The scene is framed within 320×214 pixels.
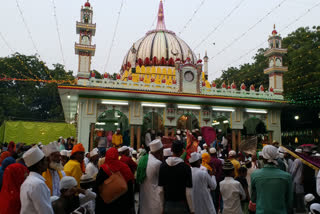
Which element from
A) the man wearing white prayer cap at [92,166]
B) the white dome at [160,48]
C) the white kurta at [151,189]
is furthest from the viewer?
the white dome at [160,48]

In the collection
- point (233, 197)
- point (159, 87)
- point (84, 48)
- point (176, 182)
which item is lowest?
point (233, 197)

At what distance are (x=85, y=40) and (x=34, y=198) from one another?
652 inches

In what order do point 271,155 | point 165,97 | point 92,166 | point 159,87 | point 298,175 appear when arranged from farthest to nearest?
1. point 159,87
2. point 165,97
3. point 298,175
4. point 92,166
5. point 271,155

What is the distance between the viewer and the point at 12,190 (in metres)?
3.73

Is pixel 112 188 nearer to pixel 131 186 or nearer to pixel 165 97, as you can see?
pixel 131 186

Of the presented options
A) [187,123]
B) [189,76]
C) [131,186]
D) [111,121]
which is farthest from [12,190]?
[187,123]

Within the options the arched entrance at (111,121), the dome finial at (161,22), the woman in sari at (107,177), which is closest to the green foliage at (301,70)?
the dome finial at (161,22)

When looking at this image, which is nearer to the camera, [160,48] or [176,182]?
[176,182]

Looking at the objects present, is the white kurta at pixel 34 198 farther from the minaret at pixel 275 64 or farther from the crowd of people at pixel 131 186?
the minaret at pixel 275 64

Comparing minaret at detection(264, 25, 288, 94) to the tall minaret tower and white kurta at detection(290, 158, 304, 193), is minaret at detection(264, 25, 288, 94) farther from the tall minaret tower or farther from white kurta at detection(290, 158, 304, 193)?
white kurta at detection(290, 158, 304, 193)

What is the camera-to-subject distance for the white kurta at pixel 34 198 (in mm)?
3342

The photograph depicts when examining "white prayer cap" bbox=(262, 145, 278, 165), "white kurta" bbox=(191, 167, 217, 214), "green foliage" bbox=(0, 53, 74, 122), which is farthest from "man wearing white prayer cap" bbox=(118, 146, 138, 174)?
"green foliage" bbox=(0, 53, 74, 122)

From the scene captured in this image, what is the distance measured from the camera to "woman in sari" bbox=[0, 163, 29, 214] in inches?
143

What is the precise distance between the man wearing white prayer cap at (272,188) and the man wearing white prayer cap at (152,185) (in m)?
1.72
